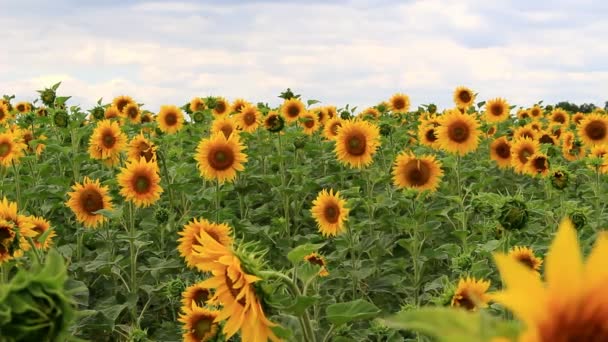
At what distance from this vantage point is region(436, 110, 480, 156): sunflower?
6.04 meters

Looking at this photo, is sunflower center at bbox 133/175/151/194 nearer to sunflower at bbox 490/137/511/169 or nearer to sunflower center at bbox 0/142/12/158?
sunflower center at bbox 0/142/12/158

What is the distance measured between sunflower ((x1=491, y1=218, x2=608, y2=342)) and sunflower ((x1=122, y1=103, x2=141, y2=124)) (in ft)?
30.7

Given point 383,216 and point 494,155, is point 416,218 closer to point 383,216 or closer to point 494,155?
point 383,216

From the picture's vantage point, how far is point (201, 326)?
286 cm

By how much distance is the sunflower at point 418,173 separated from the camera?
17.5ft

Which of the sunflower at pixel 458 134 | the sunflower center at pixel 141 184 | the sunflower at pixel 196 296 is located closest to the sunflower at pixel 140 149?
the sunflower center at pixel 141 184

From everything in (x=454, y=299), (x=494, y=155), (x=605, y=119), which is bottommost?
(x=454, y=299)

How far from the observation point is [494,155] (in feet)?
23.5

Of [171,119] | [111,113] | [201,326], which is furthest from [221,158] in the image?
[111,113]

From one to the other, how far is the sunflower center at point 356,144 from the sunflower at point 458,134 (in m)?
0.78

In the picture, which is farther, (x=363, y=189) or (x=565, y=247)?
(x=363, y=189)

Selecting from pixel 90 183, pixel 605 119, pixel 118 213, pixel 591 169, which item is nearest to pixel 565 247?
pixel 118 213

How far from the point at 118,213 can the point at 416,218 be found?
6.05 feet

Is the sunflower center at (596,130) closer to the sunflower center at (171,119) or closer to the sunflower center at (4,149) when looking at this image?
the sunflower center at (171,119)
